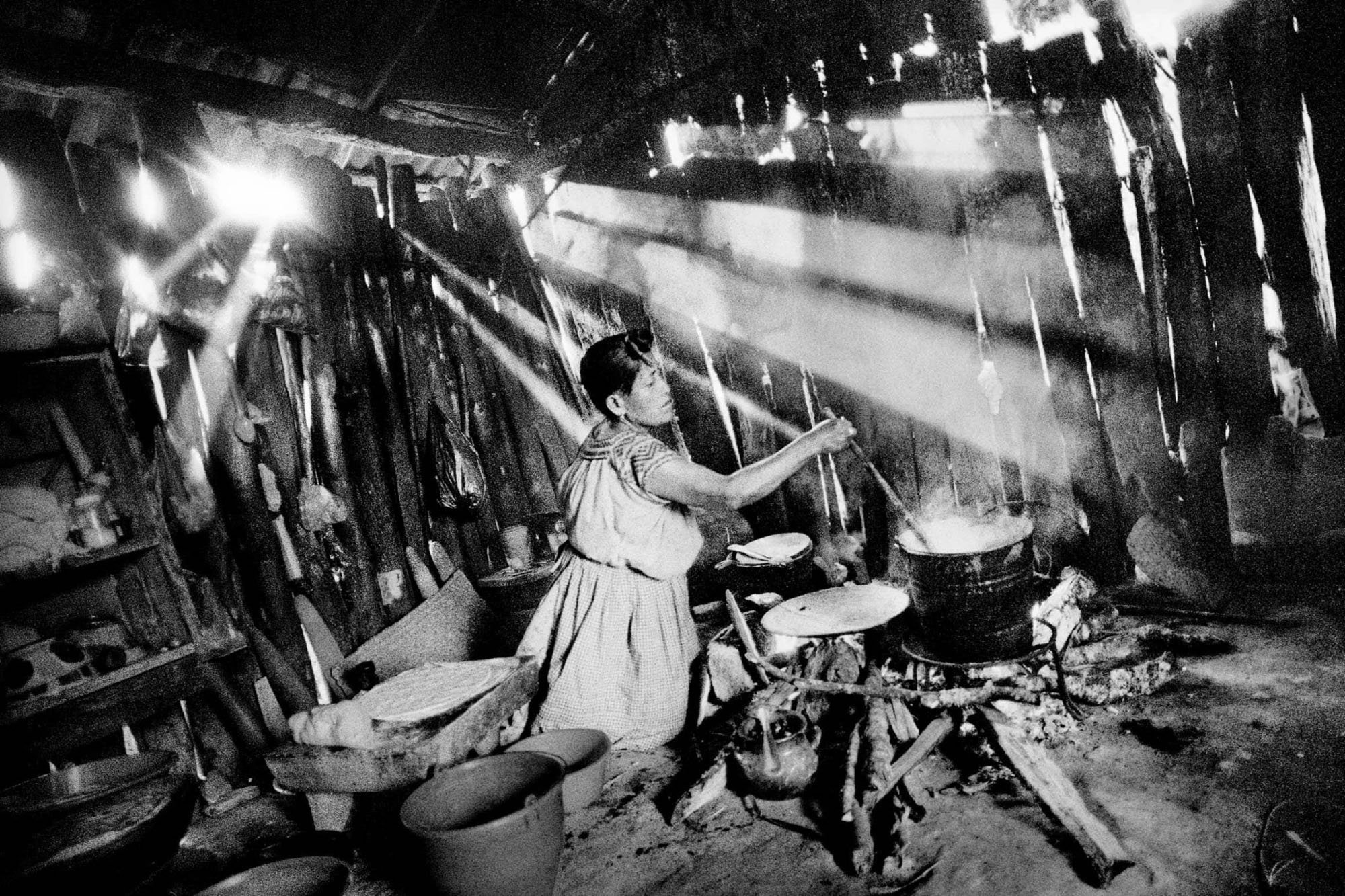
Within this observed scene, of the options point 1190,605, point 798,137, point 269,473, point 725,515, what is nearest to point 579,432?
point 725,515

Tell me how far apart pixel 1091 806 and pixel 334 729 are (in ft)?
11.2

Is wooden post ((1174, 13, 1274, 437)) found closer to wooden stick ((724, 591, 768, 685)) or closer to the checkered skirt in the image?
wooden stick ((724, 591, 768, 685))

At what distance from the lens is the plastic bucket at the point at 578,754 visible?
3400mm

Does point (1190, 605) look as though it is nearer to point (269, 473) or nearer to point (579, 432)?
point (579, 432)

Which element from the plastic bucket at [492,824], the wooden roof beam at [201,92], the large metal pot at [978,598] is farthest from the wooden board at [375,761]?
the wooden roof beam at [201,92]

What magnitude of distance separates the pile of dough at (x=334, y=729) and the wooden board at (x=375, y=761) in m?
0.04

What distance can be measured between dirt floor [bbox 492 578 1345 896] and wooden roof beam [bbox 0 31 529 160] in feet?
17.6

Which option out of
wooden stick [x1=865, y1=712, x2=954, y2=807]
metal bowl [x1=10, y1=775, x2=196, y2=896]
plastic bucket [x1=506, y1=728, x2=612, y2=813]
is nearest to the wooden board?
plastic bucket [x1=506, y1=728, x2=612, y2=813]

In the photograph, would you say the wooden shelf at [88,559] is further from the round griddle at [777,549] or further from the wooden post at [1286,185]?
the wooden post at [1286,185]

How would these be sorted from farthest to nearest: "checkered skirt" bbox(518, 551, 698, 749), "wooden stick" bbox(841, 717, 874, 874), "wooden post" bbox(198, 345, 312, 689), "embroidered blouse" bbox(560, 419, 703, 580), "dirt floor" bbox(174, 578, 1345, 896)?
"wooden post" bbox(198, 345, 312, 689) → "checkered skirt" bbox(518, 551, 698, 749) → "embroidered blouse" bbox(560, 419, 703, 580) → "wooden stick" bbox(841, 717, 874, 874) → "dirt floor" bbox(174, 578, 1345, 896)

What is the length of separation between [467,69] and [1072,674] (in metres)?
6.62

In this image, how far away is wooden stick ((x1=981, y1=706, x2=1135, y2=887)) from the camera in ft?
8.09

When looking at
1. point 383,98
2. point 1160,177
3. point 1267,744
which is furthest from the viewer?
point 383,98

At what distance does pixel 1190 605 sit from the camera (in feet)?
14.7
